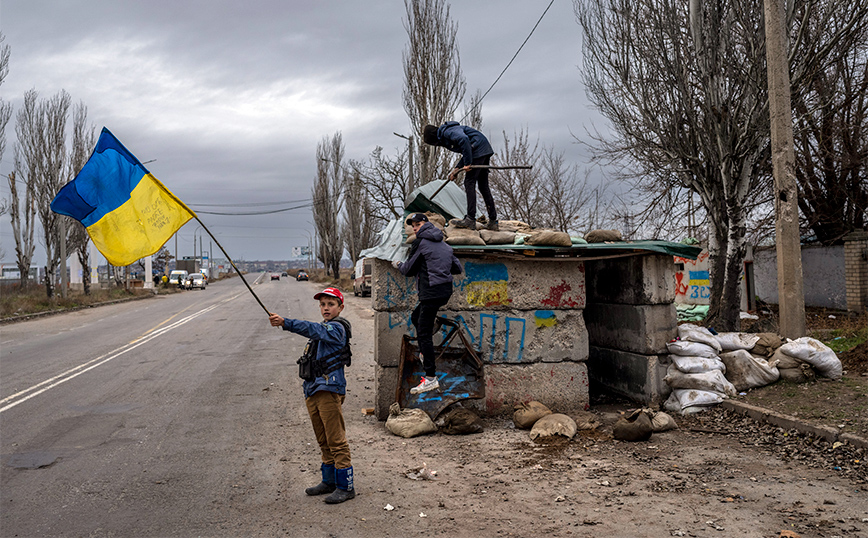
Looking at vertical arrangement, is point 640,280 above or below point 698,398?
above

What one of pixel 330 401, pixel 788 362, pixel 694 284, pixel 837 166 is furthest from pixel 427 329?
pixel 837 166

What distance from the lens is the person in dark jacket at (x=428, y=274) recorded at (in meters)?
6.14

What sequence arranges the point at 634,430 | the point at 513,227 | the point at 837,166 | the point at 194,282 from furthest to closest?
the point at 194,282 → the point at 837,166 → the point at 513,227 → the point at 634,430

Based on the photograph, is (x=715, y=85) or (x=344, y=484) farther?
(x=715, y=85)

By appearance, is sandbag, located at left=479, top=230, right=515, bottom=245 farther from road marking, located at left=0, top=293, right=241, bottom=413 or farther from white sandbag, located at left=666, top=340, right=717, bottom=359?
road marking, located at left=0, top=293, right=241, bottom=413

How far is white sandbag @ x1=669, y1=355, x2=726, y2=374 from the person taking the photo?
7.10m

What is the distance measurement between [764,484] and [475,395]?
Result: 3.06 meters

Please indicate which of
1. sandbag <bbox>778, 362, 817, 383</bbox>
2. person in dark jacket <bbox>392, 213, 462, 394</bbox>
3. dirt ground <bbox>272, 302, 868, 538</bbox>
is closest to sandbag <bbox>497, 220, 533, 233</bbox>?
person in dark jacket <bbox>392, 213, 462, 394</bbox>

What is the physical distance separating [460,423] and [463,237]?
83.8 inches

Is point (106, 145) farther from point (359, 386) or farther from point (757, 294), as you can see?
point (757, 294)

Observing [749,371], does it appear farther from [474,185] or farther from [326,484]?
[326,484]

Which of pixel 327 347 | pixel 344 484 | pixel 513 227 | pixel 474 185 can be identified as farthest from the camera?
pixel 513 227

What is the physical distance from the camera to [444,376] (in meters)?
6.95

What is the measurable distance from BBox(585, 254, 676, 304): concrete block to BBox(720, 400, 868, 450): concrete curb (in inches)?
58.6
